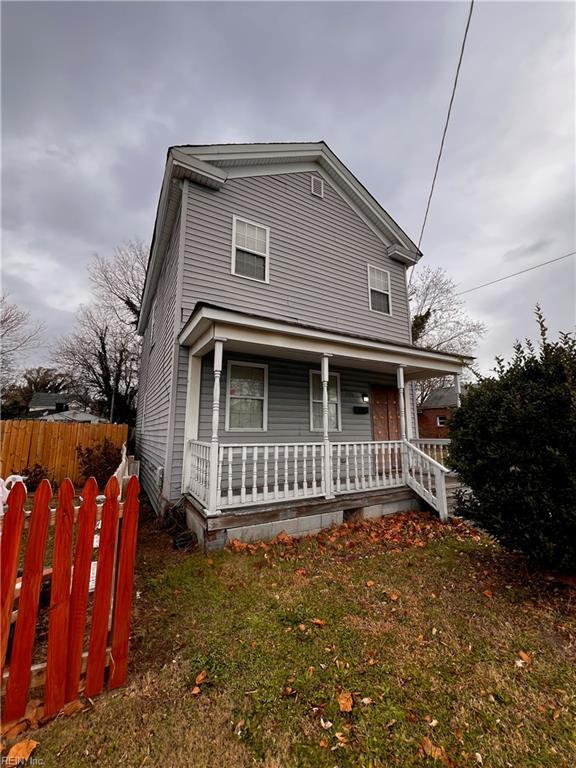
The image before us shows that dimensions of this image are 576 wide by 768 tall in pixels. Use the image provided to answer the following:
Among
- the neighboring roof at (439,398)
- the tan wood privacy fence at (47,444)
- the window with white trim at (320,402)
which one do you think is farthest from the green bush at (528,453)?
the neighboring roof at (439,398)

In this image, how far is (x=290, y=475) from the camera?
7277mm

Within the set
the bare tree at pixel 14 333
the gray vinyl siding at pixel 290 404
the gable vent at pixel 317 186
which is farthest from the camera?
the bare tree at pixel 14 333

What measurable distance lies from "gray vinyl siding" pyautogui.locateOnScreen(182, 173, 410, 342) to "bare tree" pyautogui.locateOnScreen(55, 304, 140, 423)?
21.1 m

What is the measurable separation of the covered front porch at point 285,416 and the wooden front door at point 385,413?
0.24 feet

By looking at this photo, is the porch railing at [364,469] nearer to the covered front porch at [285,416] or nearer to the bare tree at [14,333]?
the covered front porch at [285,416]

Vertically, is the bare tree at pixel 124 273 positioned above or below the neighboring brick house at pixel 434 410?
above

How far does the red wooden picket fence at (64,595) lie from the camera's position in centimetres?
199

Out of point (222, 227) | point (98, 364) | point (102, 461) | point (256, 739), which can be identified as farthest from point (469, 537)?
point (98, 364)

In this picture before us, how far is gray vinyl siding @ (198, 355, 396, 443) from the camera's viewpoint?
22.2 ft

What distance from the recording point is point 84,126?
9.00 metres

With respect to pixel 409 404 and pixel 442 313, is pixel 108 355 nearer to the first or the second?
pixel 409 404

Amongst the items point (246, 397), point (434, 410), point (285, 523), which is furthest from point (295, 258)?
point (434, 410)

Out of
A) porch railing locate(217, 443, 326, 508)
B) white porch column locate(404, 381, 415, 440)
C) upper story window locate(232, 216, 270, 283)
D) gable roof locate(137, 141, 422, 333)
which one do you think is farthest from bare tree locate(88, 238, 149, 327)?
porch railing locate(217, 443, 326, 508)

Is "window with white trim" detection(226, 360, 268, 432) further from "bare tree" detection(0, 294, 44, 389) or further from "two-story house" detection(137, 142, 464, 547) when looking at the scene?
"bare tree" detection(0, 294, 44, 389)
